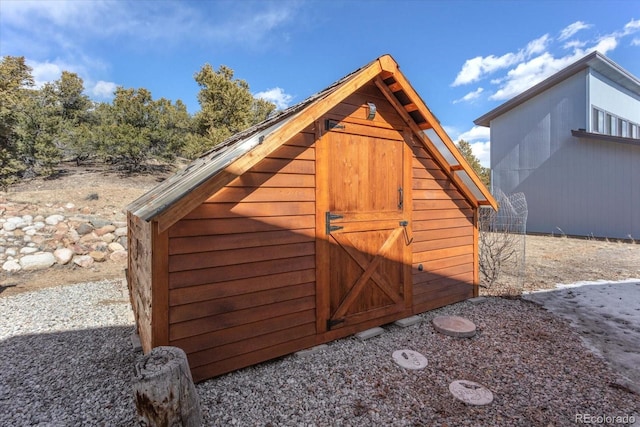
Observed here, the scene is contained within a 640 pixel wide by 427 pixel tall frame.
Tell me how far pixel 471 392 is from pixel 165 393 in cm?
259

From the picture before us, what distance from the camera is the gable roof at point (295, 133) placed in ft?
8.34

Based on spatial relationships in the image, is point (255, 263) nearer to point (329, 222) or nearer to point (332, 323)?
point (329, 222)

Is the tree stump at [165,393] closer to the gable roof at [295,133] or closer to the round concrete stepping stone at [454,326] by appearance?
the gable roof at [295,133]

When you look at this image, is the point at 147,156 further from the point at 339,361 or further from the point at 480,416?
the point at 480,416

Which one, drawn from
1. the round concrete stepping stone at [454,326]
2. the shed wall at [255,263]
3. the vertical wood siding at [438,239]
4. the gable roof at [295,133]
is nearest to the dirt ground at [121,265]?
the vertical wood siding at [438,239]

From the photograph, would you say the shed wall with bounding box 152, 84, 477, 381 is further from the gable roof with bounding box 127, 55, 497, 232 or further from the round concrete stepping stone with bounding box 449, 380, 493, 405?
the round concrete stepping stone with bounding box 449, 380, 493, 405

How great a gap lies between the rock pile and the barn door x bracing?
7079 millimetres

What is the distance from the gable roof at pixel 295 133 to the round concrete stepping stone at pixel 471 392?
9.38ft

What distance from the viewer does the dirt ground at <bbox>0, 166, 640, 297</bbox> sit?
262 inches

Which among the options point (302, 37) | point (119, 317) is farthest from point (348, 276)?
point (302, 37)

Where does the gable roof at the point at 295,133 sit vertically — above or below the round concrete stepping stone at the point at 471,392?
above

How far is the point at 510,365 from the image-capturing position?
325cm

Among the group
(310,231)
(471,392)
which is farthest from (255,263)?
(471,392)

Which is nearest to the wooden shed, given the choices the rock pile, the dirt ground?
the dirt ground
